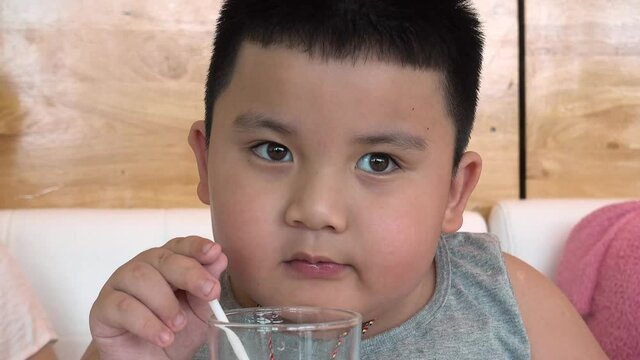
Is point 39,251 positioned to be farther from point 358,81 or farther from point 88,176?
point 358,81

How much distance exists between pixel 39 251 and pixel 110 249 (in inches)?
5.0

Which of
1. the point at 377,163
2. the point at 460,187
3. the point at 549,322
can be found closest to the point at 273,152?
the point at 377,163

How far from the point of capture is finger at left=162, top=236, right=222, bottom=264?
31.8 inches

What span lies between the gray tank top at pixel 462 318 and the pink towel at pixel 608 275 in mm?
317

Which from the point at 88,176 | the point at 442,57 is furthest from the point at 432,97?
the point at 88,176

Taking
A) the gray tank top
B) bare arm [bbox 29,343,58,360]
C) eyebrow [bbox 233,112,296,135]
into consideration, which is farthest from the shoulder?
bare arm [bbox 29,343,58,360]

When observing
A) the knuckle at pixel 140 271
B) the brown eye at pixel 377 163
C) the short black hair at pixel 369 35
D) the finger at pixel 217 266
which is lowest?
the knuckle at pixel 140 271

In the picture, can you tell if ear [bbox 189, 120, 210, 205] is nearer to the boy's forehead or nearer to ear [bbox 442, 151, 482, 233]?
the boy's forehead

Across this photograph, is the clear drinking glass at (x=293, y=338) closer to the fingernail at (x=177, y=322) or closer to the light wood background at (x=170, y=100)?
the fingernail at (x=177, y=322)

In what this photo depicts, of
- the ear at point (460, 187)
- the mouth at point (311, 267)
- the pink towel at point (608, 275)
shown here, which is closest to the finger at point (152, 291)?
the mouth at point (311, 267)

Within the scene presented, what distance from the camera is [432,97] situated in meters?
0.94

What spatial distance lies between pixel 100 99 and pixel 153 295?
38.5 inches

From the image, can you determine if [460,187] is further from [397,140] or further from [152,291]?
[152,291]

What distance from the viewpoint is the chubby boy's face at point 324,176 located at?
84cm
